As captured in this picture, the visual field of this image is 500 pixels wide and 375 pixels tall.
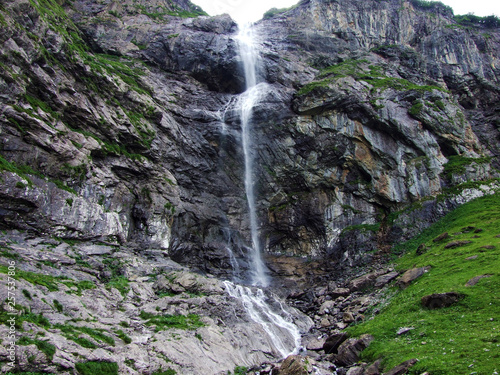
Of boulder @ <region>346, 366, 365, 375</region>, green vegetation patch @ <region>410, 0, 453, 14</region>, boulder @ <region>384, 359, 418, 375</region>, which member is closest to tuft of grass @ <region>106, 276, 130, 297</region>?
boulder @ <region>346, 366, 365, 375</region>

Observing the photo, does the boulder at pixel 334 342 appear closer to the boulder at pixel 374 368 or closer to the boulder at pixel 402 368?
the boulder at pixel 374 368

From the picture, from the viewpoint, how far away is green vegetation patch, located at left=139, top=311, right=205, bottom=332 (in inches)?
719

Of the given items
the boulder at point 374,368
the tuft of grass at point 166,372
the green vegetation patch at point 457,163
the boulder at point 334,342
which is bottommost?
the boulder at point 334,342

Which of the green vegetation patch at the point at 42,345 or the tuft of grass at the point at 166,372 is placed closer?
the green vegetation patch at the point at 42,345

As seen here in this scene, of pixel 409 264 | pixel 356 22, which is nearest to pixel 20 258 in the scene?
pixel 409 264

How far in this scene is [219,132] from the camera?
43.5 m

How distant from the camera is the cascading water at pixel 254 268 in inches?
898

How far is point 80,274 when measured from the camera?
21.0m

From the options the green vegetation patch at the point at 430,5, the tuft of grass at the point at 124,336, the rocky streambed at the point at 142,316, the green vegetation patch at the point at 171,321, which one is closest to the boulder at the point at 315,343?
the rocky streambed at the point at 142,316

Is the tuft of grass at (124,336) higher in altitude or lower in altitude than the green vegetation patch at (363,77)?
lower

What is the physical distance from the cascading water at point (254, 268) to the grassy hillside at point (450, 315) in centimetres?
523

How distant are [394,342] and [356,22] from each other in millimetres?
67262

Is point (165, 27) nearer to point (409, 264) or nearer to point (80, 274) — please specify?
point (80, 274)

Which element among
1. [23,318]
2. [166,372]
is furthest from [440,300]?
[23,318]
